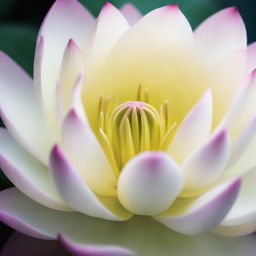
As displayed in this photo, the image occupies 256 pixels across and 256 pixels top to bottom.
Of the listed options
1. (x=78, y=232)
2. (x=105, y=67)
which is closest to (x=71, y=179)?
(x=78, y=232)

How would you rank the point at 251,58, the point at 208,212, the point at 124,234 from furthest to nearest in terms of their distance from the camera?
the point at 251,58, the point at 124,234, the point at 208,212

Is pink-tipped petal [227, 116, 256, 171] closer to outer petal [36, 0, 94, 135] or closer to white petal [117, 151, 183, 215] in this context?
white petal [117, 151, 183, 215]

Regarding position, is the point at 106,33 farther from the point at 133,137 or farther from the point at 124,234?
the point at 124,234

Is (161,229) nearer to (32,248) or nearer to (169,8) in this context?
(32,248)

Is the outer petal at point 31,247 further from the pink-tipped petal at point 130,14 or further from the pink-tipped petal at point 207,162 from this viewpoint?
the pink-tipped petal at point 130,14

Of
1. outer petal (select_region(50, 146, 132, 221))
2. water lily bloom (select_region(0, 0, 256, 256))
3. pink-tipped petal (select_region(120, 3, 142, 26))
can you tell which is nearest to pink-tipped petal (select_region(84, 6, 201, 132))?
water lily bloom (select_region(0, 0, 256, 256))

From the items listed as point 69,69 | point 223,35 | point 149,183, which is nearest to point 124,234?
point 149,183

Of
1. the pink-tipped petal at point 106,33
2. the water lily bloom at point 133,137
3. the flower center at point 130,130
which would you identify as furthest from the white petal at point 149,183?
the pink-tipped petal at point 106,33
